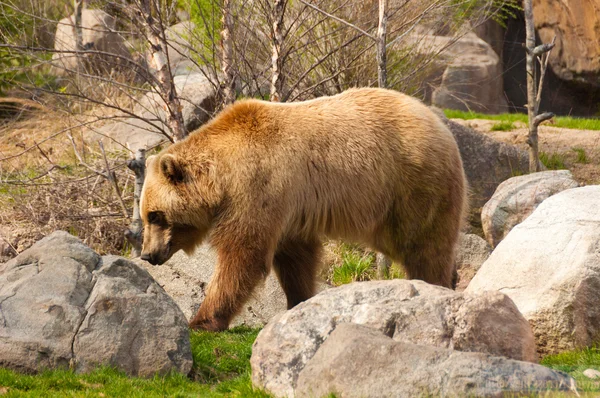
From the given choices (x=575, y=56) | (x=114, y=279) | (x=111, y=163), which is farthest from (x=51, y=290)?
(x=575, y=56)

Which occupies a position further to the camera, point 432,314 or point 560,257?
point 560,257

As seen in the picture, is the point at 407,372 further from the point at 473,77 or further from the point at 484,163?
the point at 473,77

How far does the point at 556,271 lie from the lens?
21.9ft

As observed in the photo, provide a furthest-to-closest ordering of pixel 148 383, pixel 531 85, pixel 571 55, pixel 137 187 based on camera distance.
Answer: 1. pixel 571 55
2. pixel 531 85
3. pixel 137 187
4. pixel 148 383

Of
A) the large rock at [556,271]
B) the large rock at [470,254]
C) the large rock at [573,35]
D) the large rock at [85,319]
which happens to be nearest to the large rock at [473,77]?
the large rock at [573,35]

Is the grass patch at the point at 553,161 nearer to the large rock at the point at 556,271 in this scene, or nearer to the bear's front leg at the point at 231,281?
the large rock at the point at 556,271

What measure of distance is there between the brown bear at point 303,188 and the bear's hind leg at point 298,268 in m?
0.07

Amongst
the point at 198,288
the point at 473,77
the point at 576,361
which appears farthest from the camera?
the point at 473,77

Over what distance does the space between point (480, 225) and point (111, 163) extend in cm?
539

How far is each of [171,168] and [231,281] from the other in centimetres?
113

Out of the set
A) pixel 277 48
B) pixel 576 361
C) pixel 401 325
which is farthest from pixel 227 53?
pixel 576 361

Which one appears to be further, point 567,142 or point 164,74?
point 567,142

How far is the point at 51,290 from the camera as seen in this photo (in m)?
6.23

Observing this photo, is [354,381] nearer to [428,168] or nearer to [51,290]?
[51,290]
